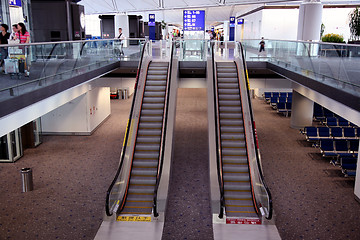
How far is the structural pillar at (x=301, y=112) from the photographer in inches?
698

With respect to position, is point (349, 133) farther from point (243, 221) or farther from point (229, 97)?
point (243, 221)

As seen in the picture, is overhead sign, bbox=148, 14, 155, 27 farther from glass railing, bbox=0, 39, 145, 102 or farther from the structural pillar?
glass railing, bbox=0, 39, 145, 102

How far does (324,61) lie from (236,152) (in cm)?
353

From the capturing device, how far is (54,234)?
812 cm

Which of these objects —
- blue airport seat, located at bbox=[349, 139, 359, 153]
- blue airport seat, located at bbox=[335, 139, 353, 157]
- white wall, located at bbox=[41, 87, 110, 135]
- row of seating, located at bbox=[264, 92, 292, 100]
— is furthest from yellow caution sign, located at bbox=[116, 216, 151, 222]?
row of seating, located at bbox=[264, 92, 292, 100]

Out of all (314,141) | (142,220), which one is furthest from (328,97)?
(314,141)

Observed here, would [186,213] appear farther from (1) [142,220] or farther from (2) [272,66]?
(2) [272,66]

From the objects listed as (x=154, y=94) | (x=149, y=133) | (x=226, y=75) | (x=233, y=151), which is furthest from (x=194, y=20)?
(x=233, y=151)

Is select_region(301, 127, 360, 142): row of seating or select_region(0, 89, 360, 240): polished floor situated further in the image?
select_region(301, 127, 360, 142): row of seating

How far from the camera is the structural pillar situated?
698 inches

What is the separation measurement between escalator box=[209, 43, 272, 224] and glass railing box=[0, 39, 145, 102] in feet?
14.2

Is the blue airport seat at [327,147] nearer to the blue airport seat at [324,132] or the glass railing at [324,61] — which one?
the blue airport seat at [324,132]

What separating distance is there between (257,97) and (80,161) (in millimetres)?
16943

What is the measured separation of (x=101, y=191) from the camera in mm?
10477
